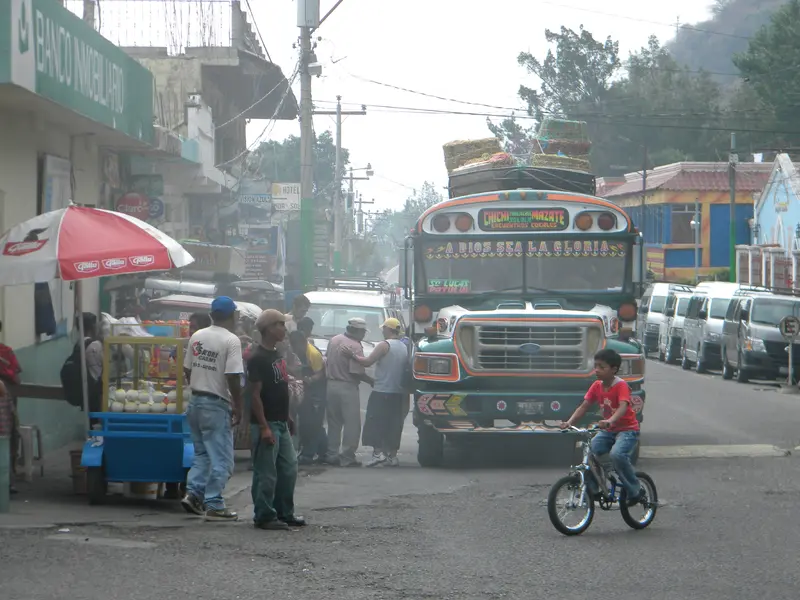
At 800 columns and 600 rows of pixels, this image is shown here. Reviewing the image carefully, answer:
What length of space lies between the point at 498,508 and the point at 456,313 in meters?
3.65

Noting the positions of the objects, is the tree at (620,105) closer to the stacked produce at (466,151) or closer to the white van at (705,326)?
the white van at (705,326)

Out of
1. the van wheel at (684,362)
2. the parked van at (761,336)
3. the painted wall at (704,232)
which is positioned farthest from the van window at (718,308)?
the painted wall at (704,232)

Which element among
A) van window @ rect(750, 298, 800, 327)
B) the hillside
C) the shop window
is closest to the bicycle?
van window @ rect(750, 298, 800, 327)

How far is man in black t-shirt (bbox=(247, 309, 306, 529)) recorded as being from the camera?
9.58 meters

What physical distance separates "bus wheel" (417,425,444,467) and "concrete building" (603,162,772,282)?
4592 centimetres

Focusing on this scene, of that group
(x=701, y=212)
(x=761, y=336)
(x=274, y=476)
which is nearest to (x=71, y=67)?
(x=274, y=476)

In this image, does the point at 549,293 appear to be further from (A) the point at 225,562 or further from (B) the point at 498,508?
(A) the point at 225,562

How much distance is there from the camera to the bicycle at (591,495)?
957cm

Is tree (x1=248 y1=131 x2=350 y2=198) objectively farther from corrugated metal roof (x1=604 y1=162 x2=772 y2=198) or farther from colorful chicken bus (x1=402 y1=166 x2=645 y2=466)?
colorful chicken bus (x1=402 y1=166 x2=645 y2=466)

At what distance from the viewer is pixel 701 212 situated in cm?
6019

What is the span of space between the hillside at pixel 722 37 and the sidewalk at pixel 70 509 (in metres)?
137

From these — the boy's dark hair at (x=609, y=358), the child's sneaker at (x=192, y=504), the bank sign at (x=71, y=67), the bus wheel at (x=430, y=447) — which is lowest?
the bus wheel at (x=430, y=447)

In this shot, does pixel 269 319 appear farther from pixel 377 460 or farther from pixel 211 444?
pixel 377 460

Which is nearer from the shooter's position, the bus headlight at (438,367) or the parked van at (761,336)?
the bus headlight at (438,367)
